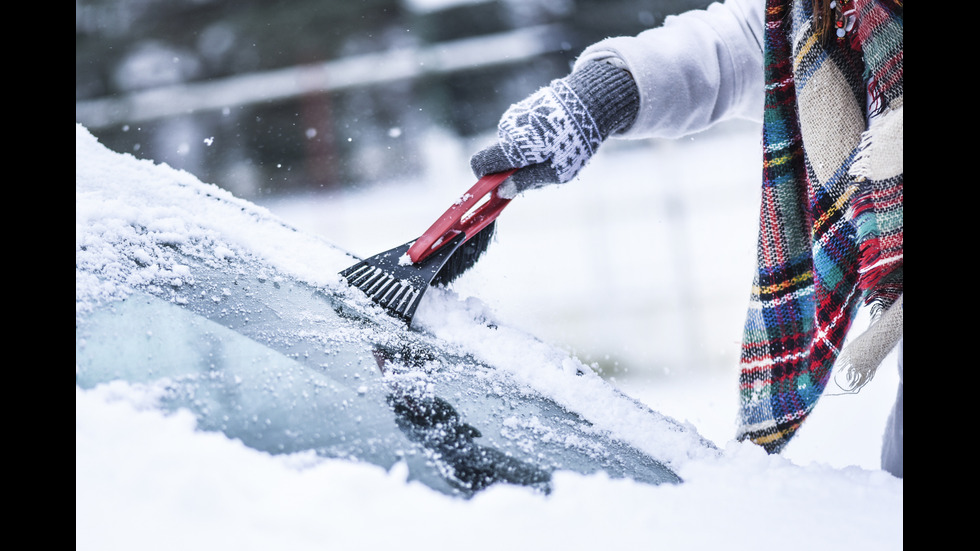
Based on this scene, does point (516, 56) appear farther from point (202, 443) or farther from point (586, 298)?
point (202, 443)

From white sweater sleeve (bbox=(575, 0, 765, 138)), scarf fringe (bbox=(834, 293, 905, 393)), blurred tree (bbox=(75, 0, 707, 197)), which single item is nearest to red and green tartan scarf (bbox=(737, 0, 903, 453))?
scarf fringe (bbox=(834, 293, 905, 393))

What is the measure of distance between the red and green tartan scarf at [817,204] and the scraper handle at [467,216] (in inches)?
12.1

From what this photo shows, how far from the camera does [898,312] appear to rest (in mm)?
609

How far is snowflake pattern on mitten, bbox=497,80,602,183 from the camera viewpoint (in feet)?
2.53

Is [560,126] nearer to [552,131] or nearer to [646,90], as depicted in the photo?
[552,131]

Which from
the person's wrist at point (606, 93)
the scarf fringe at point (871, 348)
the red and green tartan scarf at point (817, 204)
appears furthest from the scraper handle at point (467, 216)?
the scarf fringe at point (871, 348)

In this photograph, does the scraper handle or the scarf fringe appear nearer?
the scarf fringe

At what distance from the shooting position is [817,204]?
0.67m

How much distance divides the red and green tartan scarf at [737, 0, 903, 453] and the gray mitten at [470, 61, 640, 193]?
19 cm

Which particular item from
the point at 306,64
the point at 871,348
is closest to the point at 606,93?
the point at 871,348

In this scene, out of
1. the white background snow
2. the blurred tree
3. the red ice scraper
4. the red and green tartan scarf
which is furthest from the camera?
the blurred tree

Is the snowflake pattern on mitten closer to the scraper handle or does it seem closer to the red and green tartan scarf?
the scraper handle
